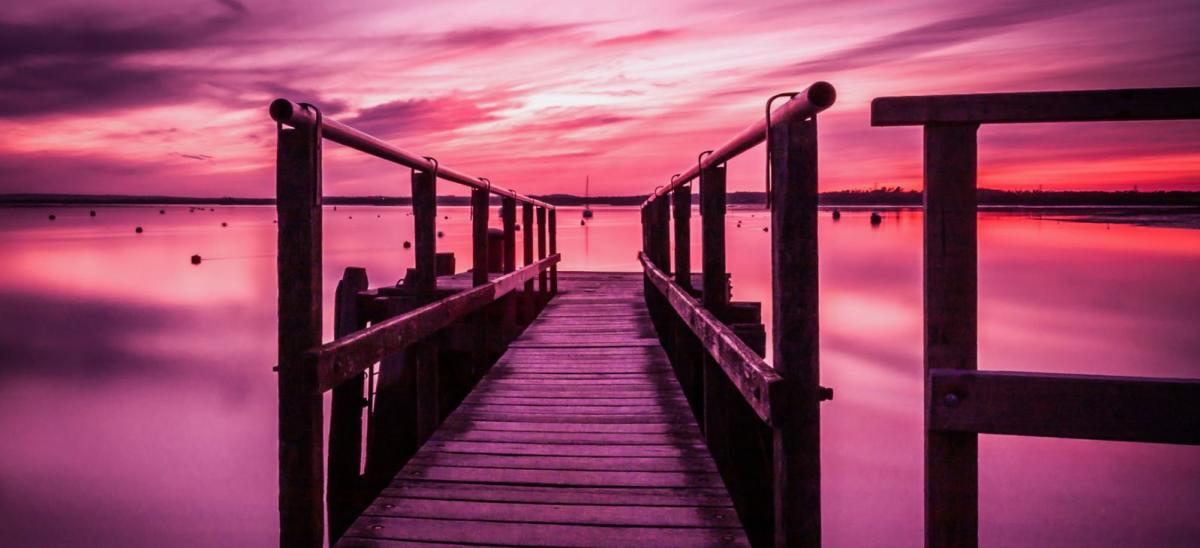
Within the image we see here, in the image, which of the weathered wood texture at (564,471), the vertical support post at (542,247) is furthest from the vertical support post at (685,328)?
the vertical support post at (542,247)

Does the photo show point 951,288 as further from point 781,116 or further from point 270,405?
point 270,405

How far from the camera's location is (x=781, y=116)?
2.12 metres

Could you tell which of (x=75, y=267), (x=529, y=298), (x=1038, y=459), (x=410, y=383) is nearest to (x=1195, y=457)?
(x=1038, y=459)

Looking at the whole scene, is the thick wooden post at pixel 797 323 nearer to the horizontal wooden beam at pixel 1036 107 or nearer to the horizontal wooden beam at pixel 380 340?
the horizontal wooden beam at pixel 1036 107

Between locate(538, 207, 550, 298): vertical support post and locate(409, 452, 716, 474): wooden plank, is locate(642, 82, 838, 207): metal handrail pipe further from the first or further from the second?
locate(538, 207, 550, 298): vertical support post

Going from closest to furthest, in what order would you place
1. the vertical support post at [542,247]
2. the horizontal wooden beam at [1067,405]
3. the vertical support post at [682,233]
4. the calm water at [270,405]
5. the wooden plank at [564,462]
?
the horizontal wooden beam at [1067,405] → the wooden plank at [564,462] → the vertical support post at [682,233] → the calm water at [270,405] → the vertical support post at [542,247]

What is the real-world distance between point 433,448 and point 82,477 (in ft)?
24.8

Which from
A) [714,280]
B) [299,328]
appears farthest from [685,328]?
[299,328]

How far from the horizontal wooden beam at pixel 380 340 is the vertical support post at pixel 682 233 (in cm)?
156

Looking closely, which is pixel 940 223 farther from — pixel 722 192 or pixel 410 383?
pixel 410 383

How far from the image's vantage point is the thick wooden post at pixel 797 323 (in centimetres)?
204

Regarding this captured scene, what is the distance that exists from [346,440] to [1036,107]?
6.45 m

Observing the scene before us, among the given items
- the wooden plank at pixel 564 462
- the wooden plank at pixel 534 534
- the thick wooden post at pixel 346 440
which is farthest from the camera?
the thick wooden post at pixel 346 440

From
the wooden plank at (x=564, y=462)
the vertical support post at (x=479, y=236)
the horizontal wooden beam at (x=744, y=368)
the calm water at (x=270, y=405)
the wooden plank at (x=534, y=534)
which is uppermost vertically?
the vertical support post at (x=479, y=236)
